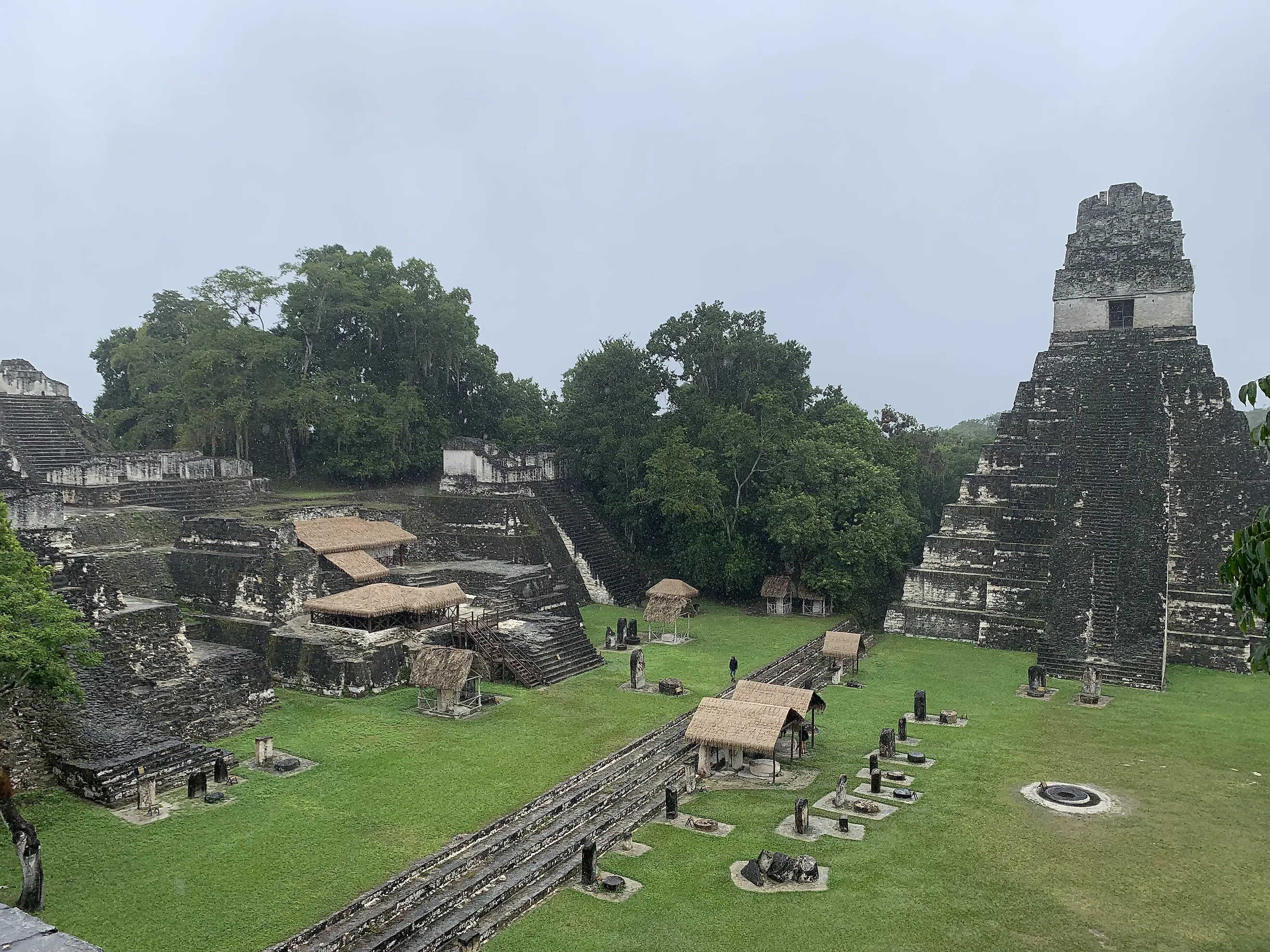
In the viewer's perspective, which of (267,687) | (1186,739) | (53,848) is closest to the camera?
(53,848)

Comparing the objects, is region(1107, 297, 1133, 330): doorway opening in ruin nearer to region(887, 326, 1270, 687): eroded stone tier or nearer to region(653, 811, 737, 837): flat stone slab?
region(887, 326, 1270, 687): eroded stone tier

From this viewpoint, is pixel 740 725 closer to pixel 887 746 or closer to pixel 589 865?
pixel 887 746

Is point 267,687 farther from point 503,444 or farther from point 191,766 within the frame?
point 503,444

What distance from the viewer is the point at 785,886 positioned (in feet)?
31.7

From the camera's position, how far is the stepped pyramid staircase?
1070 inches

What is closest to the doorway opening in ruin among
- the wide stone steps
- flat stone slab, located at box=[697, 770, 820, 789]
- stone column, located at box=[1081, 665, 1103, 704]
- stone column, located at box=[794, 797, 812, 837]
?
stone column, located at box=[1081, 665, 1103, 704]

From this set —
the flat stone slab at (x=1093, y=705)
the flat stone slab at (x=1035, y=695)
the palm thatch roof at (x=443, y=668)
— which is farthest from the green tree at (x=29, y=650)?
the flat stone slab at (x=1093, y=705)

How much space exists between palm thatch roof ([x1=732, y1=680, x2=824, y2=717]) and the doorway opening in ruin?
17725 mm

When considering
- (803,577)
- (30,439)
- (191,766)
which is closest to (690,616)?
(803,577)

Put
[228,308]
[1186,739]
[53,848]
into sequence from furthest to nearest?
[228,308] → [1186,739] → [53,848]

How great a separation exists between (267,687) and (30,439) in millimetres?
13276

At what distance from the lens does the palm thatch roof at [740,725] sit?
41.4 ft

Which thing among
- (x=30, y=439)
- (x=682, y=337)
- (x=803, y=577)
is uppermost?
(x=682, y=337)

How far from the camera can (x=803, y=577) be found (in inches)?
975
